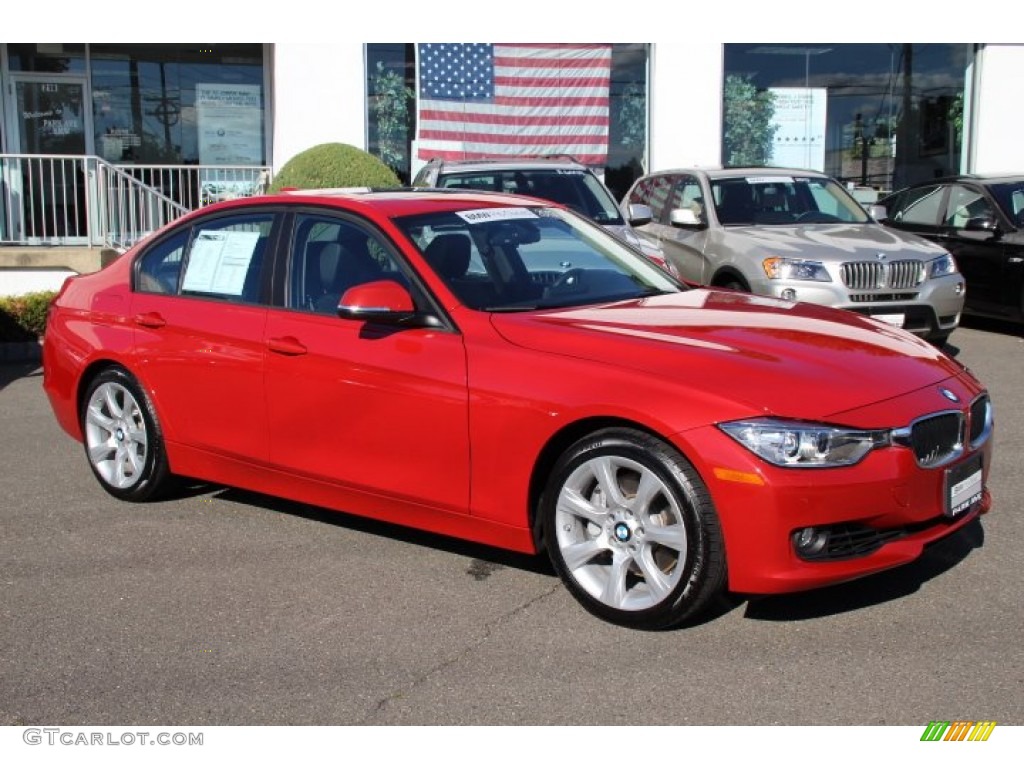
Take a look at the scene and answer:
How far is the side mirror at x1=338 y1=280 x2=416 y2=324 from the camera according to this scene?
497 cm

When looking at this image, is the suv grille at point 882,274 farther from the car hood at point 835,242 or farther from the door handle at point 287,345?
the door handle at point 287,345

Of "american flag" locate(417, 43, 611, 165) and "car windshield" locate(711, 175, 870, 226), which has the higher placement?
"american flag" locate(417, 43, 611, 165)

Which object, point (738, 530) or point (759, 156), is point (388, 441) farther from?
point (759, 156)

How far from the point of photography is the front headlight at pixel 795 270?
32.2ft

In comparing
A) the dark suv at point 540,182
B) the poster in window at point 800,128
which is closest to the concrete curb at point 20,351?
the dark suv at point 540,182

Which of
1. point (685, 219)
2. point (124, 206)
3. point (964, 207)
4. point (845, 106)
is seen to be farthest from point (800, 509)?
point (845, 106)

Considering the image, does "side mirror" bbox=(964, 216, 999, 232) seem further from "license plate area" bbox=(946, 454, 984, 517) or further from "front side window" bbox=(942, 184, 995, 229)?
"license plate area" bbox=(946, 454, 984, 517)

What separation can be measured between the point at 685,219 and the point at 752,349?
6474 millimetres

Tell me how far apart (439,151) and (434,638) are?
43.5 ft

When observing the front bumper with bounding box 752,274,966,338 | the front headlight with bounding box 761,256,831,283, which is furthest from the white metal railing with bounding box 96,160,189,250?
the front bumper with bounding box 752,274,966,338

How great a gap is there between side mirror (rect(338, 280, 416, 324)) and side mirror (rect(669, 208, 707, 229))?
6270 mm

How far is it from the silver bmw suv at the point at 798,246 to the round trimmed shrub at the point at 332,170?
13.0ft

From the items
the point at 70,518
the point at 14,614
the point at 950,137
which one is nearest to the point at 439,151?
the point at 950,137

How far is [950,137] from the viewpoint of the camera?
61.4 ft
